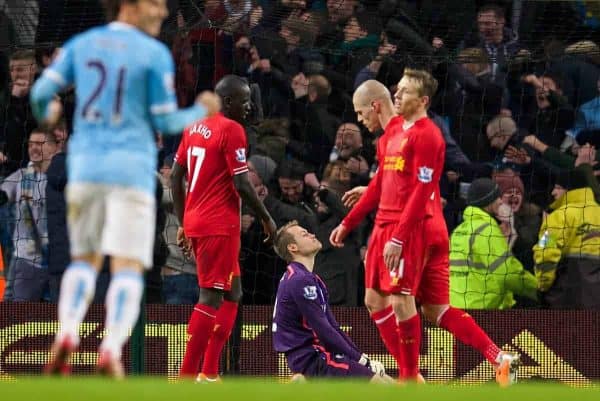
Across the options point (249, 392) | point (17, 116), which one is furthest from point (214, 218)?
point (249, 392)

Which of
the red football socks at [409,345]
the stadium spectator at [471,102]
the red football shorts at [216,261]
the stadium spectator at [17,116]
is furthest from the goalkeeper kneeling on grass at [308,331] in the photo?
the stadium spectator at [17,116]

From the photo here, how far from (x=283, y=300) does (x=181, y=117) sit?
359cm

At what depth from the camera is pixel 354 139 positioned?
12406 mm

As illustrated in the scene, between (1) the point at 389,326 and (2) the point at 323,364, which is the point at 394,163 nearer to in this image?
(1) the point at 389,326

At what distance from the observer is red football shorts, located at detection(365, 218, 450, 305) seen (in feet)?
30.9

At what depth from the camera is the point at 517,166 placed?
12516mm

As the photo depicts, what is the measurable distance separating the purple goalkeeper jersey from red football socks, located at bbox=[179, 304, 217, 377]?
0.47m

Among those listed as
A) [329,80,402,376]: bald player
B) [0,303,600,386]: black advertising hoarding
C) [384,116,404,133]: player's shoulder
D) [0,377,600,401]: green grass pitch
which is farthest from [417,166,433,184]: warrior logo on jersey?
[0,377,600,401]: green grass pitch

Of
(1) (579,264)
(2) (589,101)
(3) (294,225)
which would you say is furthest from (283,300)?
(2) (589,101)

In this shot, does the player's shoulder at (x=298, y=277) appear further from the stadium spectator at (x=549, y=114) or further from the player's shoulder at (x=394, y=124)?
the stadium spectator at (x=549, y=114)

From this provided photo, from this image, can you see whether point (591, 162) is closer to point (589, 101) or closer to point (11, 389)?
point (589, 101)

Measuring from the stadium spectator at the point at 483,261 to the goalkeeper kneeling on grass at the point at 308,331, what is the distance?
201cm

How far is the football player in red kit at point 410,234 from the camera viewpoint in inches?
364

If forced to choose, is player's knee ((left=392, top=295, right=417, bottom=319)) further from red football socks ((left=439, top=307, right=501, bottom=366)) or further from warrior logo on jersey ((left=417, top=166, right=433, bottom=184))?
warrior logo on jersey ((left=417, top=166, right=433, bottom=184))
